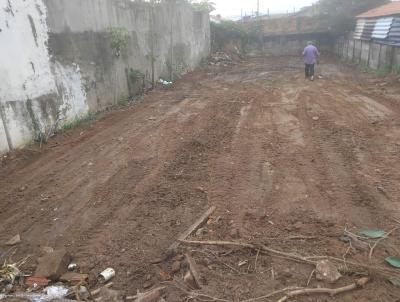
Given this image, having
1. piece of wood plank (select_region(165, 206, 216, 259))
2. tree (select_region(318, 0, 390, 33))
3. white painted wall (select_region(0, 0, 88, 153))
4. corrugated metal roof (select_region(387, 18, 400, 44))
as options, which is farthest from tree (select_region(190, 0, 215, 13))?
piece of wood plank (select_region(165, 206, 216, 259))

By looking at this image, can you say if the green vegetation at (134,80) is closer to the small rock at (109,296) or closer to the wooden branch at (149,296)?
the small rock at (109,296)

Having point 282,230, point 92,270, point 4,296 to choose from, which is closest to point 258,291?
point 282,230

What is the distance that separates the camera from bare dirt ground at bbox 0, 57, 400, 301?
420cm

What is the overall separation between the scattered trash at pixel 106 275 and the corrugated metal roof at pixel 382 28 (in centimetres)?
1552

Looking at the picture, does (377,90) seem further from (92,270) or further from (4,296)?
(4,296)

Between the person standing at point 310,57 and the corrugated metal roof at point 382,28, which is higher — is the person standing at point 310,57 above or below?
below

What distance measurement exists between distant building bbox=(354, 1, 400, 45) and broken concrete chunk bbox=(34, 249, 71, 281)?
1459cm

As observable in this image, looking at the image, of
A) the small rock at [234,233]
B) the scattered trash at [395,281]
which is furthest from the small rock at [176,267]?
the scattered trash at [395,281]

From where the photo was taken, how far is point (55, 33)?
8.85 metres

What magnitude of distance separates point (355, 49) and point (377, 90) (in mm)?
8859

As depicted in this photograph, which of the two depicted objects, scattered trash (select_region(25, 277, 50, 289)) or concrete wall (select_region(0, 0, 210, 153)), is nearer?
scattered trash (select_region(25, 277, 50, 289))

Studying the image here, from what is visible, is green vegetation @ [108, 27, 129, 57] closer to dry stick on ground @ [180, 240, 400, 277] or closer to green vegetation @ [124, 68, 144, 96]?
green vegetation @ [124, 68, 144, 96]

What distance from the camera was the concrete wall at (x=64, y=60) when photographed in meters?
7.58

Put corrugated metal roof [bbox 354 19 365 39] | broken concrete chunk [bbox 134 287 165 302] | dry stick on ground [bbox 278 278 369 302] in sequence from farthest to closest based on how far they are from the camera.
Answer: corrugated metal roof [bbox 354 19 365 39], broken concrete chunk [bbox 134 287 165 302], dry stick on ground [bbox 278 278 369 302]
